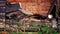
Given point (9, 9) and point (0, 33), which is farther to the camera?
point (9, 9)

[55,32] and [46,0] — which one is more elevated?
[46,0]

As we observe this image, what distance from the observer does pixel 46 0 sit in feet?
28.6

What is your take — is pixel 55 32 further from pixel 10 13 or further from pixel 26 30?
pixel 10 13

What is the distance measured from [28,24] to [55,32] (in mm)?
918

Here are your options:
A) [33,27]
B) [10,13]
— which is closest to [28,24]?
[33,27]

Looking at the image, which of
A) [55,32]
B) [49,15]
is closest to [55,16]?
[49,15]

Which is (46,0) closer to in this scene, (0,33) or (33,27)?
(33,27)

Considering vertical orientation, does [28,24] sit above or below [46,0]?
below

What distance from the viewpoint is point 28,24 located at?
25.8 ft

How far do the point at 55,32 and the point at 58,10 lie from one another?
0.83 metres

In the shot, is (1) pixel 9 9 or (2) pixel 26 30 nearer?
(2) pixel 26 30

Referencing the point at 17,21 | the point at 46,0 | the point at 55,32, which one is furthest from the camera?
the point at 46,0

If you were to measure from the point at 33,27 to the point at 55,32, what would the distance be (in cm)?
70

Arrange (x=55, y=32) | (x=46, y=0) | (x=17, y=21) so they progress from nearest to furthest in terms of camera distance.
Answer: (x=55, y=32), (x=17, y=21), (x=46, y=0)
